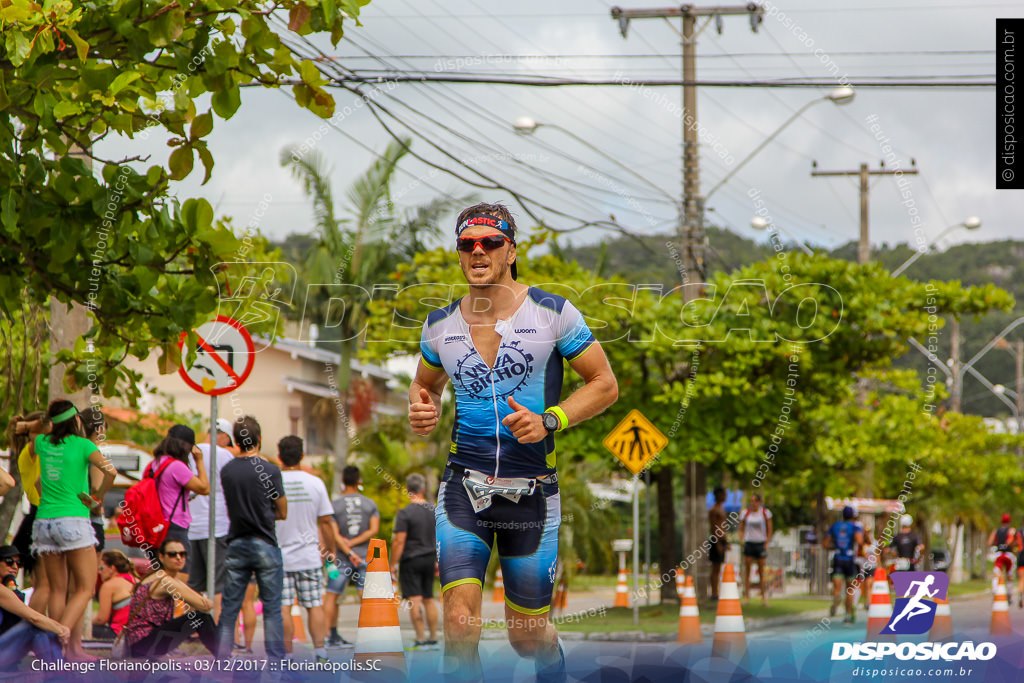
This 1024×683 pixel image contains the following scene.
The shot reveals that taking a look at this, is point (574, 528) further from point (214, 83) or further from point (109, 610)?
point (214, 83)

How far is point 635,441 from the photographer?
1416cm

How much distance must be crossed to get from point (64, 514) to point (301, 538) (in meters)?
2.34

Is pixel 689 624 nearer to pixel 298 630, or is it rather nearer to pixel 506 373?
pixel 298 630

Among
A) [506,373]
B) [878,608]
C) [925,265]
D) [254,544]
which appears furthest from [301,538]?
[925,265]

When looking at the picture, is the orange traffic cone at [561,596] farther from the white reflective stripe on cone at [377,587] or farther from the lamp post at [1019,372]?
the lamp post at [1019,372]

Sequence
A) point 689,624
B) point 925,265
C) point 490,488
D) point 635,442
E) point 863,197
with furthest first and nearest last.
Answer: point 925,265, point 863,197, point 635,442, point 689,624, point 490,488

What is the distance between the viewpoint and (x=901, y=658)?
5211 millimetres

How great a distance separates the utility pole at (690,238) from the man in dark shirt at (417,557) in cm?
552

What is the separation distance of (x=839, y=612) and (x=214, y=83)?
15.7 m

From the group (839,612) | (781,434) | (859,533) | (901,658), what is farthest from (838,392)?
(901,658)

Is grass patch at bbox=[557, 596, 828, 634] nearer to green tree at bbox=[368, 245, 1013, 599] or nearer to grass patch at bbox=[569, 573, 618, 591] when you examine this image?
green tree at bbox=[368, 245, 1013, 599]

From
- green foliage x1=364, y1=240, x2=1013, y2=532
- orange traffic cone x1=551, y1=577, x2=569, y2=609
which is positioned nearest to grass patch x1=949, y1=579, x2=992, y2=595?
orange traffic cone x1=551, y1=577, x2=569, y2=609

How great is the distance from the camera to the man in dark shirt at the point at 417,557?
11508 millimetres

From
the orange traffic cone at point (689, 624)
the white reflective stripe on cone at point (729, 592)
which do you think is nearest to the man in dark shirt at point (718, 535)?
the orange traffic cone at point (689, 624)
